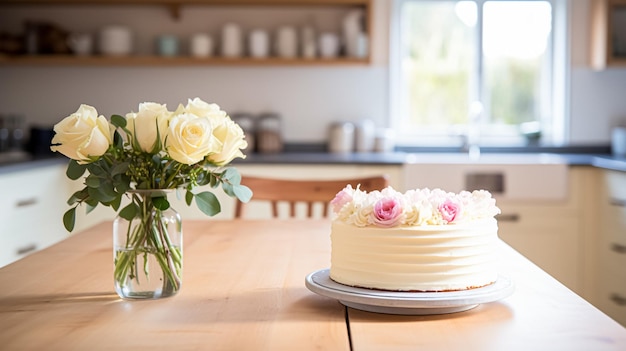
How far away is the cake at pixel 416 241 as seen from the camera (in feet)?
3.77

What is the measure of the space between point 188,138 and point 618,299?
2.98m

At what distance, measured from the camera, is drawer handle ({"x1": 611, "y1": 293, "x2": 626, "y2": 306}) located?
11.9ft

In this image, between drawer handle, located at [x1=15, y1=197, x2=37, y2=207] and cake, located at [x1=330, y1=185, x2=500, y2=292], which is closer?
cake, located at [x1=330, y1=185, x2=500, y2=292]

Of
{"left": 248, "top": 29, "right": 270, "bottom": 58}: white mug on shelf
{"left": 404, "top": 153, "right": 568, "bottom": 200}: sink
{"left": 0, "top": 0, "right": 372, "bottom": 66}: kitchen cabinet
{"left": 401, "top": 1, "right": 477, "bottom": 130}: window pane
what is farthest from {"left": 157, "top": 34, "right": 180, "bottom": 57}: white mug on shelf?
{"left": 404, "top": 153, "right": 568, "bottom": 200}: sink

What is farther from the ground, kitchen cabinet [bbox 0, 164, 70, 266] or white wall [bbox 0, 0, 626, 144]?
white wall [bbox 0, 0, 626, 144]

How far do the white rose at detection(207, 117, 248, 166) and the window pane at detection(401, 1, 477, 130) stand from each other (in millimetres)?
3586

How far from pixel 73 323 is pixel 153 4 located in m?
3.57

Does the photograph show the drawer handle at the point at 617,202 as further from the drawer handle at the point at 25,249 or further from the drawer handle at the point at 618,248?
the drawer handle at the point at 25,249

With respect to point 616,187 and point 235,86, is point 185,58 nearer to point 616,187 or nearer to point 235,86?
point 235,86

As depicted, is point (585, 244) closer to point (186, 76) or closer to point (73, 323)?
point (186, 76)

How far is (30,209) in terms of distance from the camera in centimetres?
362

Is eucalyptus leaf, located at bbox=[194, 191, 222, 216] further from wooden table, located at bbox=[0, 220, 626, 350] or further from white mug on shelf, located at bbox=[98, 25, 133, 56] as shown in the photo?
white mug on shelf, located at bbox=[98, 25, 133, 56]

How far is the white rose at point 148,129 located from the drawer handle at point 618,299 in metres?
2.92

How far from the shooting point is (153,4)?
14.7 ft
